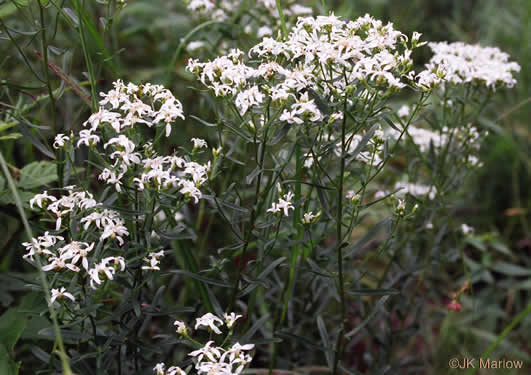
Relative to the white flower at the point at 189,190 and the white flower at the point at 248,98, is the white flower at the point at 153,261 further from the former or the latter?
the white flower at the point at 248,98

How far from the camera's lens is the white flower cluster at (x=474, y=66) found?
2615 mm

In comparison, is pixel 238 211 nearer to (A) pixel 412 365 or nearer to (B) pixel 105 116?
(B) pixel 105 116

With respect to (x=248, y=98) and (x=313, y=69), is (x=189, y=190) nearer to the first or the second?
(x=248, y=98)

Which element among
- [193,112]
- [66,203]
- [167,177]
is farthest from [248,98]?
[193,112]

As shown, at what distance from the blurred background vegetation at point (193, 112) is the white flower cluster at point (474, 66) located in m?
0.22

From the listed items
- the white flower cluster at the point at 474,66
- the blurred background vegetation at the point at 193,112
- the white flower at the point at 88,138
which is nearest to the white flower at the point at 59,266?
the white flower at the point at 88,138

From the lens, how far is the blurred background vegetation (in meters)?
2.52

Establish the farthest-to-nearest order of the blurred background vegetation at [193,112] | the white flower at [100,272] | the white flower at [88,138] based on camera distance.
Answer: the blurred background vegetation at [193,112] < the white flower at [88,138] < the white flower at [100,272]

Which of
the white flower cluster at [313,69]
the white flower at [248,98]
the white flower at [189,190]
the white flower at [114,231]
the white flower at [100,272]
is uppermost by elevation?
the white flower cluster at [313,69]

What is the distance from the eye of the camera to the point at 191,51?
3.21 meters

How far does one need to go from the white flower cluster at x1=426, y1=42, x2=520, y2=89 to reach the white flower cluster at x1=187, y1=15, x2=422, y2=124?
76 centimetres

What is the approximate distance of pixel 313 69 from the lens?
1952 millimetres

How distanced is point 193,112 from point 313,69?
2.09 metres

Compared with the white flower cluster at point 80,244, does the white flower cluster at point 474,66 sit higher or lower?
higher
